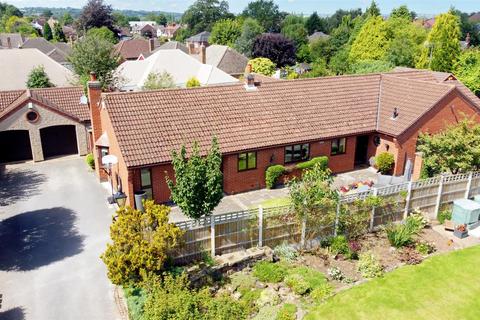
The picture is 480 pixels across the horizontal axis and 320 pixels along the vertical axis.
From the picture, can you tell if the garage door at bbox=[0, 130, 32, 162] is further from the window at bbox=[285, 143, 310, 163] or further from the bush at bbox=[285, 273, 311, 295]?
the bush at bbox=[285, 273, 311, 295]

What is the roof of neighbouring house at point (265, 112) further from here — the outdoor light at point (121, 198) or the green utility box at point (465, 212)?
the green utility box at point (465, 212)

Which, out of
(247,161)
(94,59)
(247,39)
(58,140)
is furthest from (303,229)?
(247,39)

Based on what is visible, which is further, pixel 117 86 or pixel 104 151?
pixel 117 86

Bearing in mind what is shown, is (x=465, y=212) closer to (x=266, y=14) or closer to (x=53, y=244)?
(x=53, y=244)

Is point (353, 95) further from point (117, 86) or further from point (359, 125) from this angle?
point (117, 86)

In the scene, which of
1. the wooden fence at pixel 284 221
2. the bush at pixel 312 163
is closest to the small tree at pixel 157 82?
the bush at pixel 312 163

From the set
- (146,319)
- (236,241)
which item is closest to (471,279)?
(236,241)
